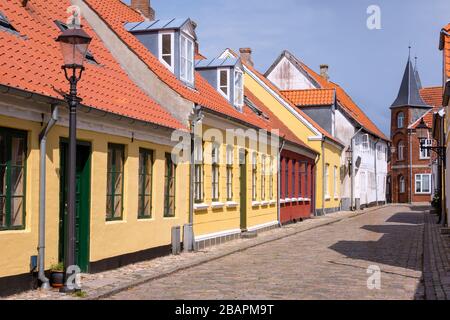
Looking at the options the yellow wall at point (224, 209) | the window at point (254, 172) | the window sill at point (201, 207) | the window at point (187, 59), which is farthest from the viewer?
the window at point (254, 172)

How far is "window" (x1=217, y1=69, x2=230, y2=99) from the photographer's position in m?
21.2

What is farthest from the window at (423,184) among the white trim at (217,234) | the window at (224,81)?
the white trim at (217,234)

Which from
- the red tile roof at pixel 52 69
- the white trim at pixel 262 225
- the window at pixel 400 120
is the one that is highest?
the window at pixel 400 120

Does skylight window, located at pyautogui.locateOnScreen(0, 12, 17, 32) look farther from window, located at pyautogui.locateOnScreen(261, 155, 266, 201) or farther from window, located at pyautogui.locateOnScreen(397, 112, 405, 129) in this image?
window, located at pyautogui.locateOnScreen(397, 112, 405, 129)

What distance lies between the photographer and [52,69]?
448 inches

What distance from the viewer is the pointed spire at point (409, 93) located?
6825 cm

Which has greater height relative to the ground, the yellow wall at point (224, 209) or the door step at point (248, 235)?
the yellow wall at point (224, 209)

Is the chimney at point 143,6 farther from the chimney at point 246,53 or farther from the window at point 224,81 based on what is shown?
the chimney at point 246,53

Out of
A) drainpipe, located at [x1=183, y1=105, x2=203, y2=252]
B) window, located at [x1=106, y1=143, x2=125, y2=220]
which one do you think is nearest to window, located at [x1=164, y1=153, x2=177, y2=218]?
drainpipe, located at [x1=183, y1=105, x2=203, y2=252]

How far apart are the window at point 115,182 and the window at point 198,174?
12.9 ft

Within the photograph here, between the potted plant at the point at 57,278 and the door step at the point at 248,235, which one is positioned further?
the door step at the point at 248,235

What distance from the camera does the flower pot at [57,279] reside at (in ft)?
32.7

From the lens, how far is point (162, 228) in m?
14.6

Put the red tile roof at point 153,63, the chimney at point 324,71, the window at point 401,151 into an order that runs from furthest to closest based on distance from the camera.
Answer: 1. the window at point 401,151
2. the chimney at point 324,71
3. the red tile roof at point 153,63
